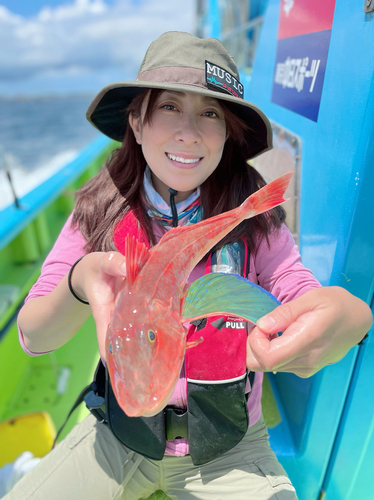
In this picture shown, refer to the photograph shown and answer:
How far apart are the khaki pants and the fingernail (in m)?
0.87

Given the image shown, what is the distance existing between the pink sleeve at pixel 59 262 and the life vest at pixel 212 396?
1.88 feet

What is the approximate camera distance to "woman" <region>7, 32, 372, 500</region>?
1272 millimetres

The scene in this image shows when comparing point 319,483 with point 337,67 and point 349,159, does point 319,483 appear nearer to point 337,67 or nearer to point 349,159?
point 349,159

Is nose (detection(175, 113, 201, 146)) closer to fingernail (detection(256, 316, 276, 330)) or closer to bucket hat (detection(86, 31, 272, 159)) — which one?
bucket hat (detection(86, 31, 272, 159))

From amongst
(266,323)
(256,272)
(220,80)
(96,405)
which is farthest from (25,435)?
(220,80)

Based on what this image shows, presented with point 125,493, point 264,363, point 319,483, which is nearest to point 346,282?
point 264,363

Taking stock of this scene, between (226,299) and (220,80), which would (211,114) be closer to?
(220,80)

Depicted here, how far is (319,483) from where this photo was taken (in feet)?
5.25

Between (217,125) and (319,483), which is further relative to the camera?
(319,483)

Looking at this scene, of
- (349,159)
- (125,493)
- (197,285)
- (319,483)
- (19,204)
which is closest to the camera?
(197,285)

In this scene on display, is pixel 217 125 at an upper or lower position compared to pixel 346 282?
upper

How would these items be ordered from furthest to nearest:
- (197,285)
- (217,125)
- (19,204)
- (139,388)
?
(19,204) → (217,125) → (197,285) → (139,388)

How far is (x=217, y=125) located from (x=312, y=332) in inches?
33.8

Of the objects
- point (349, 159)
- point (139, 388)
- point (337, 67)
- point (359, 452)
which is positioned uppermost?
point (337, 67)
